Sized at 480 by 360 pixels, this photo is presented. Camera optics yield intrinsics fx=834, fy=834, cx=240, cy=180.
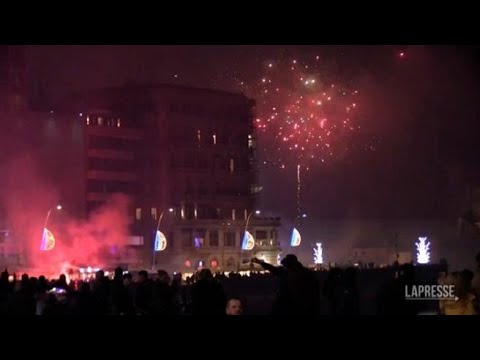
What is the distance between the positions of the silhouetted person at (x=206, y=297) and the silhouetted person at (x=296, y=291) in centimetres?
76

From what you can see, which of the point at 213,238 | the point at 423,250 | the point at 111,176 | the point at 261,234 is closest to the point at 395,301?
the point at 423,250

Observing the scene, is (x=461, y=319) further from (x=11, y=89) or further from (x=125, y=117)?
(x=125, y=117)

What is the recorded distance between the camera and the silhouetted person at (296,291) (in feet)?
36.3

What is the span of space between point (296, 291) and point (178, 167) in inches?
2175

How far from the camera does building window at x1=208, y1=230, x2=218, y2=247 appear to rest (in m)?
64.1

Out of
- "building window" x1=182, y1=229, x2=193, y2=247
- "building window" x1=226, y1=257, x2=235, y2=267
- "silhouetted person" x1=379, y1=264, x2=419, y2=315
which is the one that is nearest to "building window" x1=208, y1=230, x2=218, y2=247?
"building window" x1=226, y1=257, x2=235, y2=267

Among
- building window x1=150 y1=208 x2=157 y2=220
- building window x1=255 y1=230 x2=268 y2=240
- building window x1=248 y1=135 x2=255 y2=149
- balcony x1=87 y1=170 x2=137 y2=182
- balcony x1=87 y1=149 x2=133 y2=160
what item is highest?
building window x1=248 y1=135 x2=255 y2=149

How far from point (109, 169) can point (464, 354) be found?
54.9 m

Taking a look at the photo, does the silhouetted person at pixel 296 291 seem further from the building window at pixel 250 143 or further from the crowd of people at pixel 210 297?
the building window at pixel 250 143

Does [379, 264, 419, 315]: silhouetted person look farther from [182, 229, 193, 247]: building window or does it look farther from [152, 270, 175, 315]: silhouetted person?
[182, 229, 193, 247]: building window

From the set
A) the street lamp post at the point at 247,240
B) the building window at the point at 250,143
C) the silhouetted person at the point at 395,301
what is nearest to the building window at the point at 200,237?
the street lamp post at the point at 247,240

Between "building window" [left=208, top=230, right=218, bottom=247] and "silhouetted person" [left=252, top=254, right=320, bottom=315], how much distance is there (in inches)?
2089
